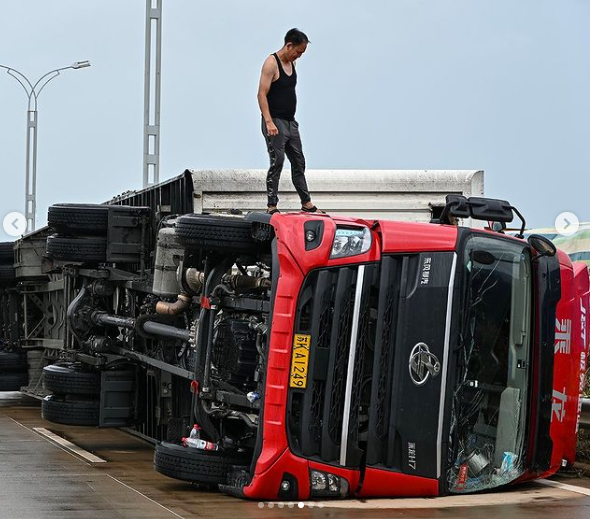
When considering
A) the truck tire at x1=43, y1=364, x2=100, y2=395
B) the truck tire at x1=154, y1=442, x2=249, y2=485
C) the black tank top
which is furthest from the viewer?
the truck tire at x1=43, y1=364, x2=100, y2=395

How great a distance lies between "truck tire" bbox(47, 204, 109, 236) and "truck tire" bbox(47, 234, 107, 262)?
0.32 ft

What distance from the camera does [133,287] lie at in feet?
38.2

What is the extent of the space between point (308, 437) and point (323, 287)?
36.3 inches

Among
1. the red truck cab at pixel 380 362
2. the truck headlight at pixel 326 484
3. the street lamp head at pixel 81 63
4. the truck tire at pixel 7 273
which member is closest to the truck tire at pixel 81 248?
the red truck cab at pixel 380 362

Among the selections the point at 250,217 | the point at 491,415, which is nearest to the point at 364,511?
the point at 491,415

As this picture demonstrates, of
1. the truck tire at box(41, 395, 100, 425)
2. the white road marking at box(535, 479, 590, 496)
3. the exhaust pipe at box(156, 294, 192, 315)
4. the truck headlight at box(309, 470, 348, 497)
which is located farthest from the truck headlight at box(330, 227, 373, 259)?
the truck tire at box(41, 395, 100, 425)

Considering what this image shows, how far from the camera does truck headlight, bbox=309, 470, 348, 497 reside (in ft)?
26.0

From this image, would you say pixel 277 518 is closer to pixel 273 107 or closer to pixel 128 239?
pixel 273 107

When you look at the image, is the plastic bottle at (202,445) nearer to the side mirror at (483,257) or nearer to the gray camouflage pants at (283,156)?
the side mirror at (483,257)

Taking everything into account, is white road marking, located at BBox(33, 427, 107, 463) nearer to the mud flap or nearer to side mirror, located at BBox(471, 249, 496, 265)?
the mud flap

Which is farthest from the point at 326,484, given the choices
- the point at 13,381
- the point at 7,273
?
the point at 7,273

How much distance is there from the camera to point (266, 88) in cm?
1035

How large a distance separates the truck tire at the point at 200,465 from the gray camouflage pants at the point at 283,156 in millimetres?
2601

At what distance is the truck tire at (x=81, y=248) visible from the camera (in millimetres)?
12062
